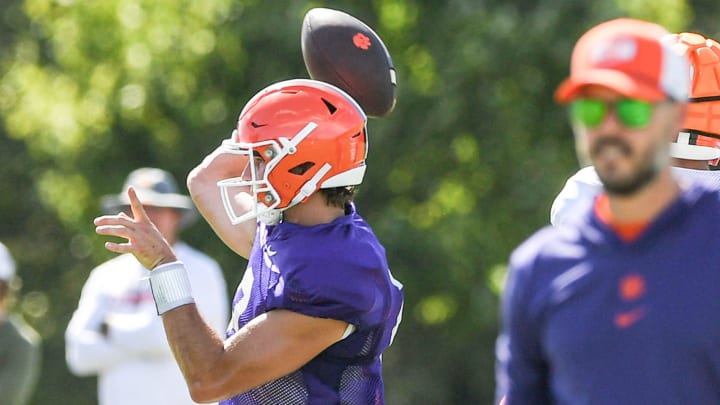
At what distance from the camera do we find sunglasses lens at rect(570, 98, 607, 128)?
2.82 meters

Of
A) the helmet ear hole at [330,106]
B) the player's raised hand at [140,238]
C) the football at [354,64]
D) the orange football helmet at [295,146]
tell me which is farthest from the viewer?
the football at [354,64]

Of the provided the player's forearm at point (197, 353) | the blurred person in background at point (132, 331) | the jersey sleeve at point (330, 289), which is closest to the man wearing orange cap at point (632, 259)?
the jersey sleeve at point (330, 289)

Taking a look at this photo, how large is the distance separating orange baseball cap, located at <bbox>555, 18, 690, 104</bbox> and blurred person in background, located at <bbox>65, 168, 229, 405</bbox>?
4.06 m

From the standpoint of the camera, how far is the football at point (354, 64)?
4.50 m

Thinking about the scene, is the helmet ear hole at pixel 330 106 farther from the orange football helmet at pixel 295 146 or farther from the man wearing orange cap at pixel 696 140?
the man wearing orange cap at pixel 696 140

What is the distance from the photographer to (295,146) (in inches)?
158

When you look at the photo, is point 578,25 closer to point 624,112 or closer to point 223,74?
point 223,74

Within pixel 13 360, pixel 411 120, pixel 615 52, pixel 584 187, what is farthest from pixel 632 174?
pixel 411 120

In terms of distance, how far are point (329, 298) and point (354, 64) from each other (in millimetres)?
956

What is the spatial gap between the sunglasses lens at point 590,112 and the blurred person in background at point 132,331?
4062 millimetres

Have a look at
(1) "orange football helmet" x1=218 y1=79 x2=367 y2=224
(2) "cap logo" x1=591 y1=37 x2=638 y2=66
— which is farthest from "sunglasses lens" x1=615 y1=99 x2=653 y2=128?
(1) "orange football helmet" x1=218 y1=79 x2=367 y2=224

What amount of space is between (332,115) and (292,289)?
543 millimetres

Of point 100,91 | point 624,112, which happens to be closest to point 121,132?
point 100,91

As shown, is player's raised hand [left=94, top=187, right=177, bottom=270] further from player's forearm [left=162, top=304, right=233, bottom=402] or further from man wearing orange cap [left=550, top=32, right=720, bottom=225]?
man wearing orange cap [left=550, top=32, right=720, bottom=225]
